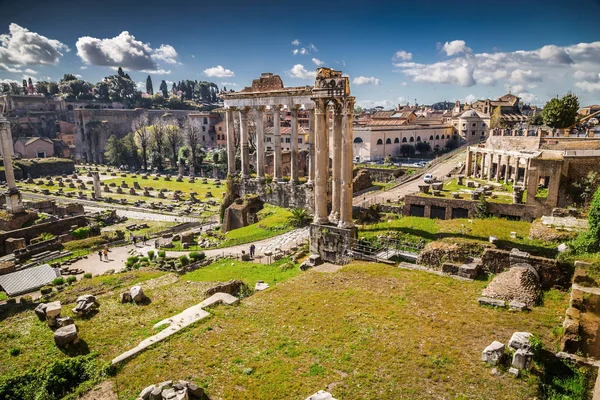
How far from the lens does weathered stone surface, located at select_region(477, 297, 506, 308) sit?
1358 cm

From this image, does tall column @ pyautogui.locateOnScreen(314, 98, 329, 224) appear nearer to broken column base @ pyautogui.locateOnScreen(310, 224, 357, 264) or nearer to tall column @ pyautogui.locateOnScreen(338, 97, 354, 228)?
broken column base @ pyautogui.locateOnScreen(310, 224, 357, 264)

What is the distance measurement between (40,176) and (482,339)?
91160 millimetres

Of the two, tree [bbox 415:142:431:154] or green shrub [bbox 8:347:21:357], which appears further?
tree [bbox 415:142:431:154]

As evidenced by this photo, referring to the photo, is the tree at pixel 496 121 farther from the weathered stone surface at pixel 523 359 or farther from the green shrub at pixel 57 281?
the green shrub at pixel 57 281

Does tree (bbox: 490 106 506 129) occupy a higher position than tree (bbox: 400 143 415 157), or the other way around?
tree (bbox: 490 106 506 129)

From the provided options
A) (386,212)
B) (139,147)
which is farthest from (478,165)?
(139,147)

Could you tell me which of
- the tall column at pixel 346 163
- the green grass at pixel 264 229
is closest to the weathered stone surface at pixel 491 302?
the tall column at pixel 346 163

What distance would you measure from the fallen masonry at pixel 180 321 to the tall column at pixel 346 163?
26.4 ft

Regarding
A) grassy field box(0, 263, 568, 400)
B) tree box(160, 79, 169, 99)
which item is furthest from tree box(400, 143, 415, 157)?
tree box(160, 79, 169, 99)

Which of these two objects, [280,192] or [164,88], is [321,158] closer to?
[280,192]

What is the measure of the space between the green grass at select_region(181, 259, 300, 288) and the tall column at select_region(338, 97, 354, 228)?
387 centimetres

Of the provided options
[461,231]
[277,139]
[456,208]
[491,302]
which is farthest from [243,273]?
[456,208]

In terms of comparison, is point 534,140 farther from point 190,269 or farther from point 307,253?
point 190,269

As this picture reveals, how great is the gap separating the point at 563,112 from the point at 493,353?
1858 inches
